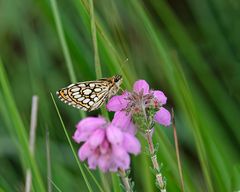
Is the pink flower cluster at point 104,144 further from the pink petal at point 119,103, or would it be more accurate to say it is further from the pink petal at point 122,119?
the pink petal at point 119,103

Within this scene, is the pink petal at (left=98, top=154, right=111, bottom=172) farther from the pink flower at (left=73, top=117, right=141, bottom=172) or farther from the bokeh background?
the bokeh background

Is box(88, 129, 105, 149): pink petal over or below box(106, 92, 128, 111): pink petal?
over

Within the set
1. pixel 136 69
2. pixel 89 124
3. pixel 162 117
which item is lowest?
pixel 136 69

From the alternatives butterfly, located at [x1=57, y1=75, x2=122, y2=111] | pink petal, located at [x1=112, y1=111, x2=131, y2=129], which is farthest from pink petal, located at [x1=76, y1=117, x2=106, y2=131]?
butterfly, located at [x1=57, y1=75, x2=122, y2=111]

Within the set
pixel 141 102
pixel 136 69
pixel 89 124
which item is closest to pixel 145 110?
pixel 141 102

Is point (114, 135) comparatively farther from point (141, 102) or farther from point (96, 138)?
point (141, 102)

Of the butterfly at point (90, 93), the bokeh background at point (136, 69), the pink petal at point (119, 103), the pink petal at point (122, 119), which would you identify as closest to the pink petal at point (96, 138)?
the pink petal at point (122, 119)

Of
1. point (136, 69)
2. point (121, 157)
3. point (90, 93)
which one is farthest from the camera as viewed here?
point (136, 69)
